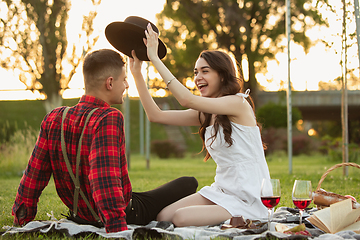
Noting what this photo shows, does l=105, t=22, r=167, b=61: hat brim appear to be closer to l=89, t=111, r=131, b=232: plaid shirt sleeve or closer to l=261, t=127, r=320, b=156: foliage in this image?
l=89, t=111, r=131, b=232: plaid shirt sleeve

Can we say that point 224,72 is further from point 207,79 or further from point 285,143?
point 285,143

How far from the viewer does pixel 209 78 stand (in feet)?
10.4

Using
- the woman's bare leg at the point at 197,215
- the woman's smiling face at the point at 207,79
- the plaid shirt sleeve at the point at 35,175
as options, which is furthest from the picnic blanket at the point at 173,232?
the woman's smiling face at the point at 207,79

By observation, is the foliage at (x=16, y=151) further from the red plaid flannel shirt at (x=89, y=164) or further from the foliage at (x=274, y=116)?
the foliage at (x=274, y=116)

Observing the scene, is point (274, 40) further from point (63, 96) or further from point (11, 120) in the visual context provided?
point (11, 120)

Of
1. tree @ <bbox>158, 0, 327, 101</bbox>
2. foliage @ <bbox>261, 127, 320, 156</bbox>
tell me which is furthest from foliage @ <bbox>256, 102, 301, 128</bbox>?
tree @ <bbox>158, 0, 327, 101</bbox>

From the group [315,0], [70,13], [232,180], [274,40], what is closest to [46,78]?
[70,13]

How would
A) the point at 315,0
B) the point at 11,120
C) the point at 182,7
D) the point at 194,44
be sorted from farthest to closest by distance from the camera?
the point at 194,44 < the point at 182,7 < the point at 11,120 < the point at 315,0

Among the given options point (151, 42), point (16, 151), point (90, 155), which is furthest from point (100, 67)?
point (16, 151)

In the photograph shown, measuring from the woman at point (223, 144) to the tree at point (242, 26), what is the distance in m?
16.3

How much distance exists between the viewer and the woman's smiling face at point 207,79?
10.4 ft

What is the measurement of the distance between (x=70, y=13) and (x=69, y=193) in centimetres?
1016

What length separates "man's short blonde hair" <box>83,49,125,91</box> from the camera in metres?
2.46

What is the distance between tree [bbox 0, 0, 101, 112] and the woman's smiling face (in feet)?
28.3
